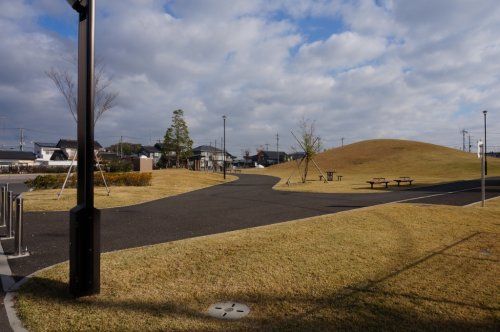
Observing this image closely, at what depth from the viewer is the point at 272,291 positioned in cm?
406

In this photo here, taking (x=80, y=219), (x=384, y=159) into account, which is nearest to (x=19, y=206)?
(x=80, y=219)

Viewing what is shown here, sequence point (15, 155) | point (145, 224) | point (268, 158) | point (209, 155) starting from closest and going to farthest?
point (145, 224), point (15, 155), point (209, 155), point (268, 158)

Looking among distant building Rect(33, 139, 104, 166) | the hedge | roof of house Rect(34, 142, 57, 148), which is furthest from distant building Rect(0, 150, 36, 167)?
the hedge

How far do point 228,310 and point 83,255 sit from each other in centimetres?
165

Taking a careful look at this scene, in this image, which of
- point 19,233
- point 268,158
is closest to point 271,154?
point 268,158

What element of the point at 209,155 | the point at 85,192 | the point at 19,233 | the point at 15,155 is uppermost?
the point at 209,155

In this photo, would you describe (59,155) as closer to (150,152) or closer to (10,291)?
(150,152)

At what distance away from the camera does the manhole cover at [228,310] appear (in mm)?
3449

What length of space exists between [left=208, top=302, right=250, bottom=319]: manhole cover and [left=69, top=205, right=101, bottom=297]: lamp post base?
1347 millimetres

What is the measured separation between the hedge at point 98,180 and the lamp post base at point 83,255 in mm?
14800

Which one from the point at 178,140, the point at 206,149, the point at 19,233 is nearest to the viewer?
the point at 19,233

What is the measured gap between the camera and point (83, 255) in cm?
383

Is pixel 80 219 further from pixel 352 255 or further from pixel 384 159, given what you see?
pixel 384 159

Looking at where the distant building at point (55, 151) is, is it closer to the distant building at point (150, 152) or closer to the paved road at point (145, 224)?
the distant building at point (150, 152)
